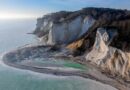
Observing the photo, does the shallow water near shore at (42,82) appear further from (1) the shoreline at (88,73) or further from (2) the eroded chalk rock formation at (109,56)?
(2) the eroded chalk rock formation at (109,56)

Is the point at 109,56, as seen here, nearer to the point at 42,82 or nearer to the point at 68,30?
the point at 42,82

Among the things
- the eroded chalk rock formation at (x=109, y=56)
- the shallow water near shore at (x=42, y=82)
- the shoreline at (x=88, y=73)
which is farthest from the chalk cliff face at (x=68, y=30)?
the shallow water near shore at (x=42, y=82)

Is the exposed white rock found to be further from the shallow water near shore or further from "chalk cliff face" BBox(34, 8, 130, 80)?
the shallow water near shore

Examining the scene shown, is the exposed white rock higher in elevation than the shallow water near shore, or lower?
higher

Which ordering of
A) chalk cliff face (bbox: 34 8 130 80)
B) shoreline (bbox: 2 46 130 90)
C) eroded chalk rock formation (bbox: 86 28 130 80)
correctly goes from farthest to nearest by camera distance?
1. chalk cliff face (bbox: 34 8 130 80)
2. eroded chalk rock formation (bbox: 86 28 130 80)
3. shoreline (bbox: 2 46 130 90)

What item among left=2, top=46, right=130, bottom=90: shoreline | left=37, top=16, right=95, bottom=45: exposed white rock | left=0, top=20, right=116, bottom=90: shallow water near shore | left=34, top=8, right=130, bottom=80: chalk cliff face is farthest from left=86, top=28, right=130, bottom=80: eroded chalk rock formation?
left=37, top=16, right=95, bottom=45: exposed white rock

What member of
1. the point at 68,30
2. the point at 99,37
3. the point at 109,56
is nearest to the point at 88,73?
the point at 109,56

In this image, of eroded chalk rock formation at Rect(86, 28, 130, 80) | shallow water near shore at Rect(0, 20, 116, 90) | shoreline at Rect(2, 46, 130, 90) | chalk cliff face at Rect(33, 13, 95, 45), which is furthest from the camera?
chalk cliff face at Rect(33, 13, 95, 45)

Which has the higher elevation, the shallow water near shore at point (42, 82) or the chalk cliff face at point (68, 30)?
the chalk cliff face at point (68, 30)
